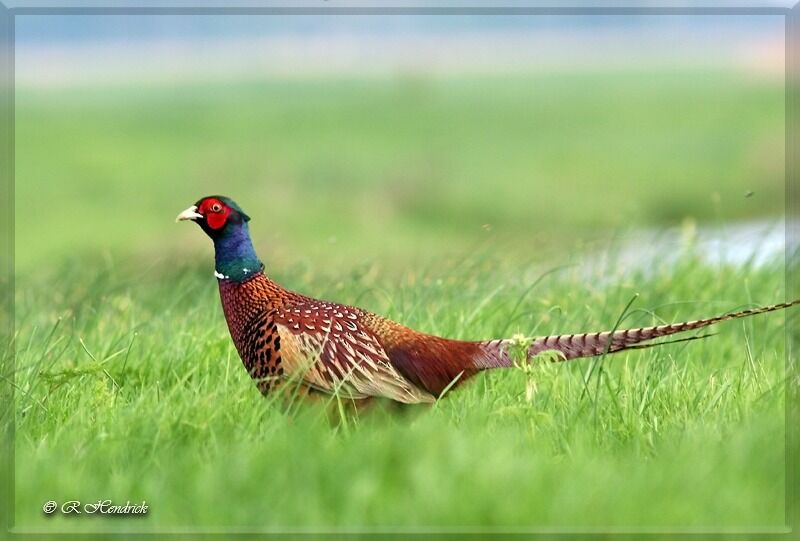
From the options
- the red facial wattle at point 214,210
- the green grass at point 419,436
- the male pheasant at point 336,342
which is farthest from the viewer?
the red facial wattle at point 214,210

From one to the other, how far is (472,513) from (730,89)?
24451 millimetres

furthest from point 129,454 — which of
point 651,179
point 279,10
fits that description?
point 651,179

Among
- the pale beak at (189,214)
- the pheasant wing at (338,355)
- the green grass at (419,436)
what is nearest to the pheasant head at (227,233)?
the pale beak at (189,214)

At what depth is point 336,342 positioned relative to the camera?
505cm

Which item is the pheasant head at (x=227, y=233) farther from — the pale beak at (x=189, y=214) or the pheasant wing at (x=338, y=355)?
the pheasant wing at (x=338, y=355)

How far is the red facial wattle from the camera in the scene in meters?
5.10

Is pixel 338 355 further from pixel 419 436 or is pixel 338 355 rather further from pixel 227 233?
pixel 419 436

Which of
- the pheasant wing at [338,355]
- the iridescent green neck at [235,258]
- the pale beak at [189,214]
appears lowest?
the pheasant wing at [338,355]

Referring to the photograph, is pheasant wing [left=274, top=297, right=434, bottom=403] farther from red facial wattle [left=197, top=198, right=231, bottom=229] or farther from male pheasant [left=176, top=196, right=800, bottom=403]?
red facial wattle [left=197, top=198, right=231, bottom=229]

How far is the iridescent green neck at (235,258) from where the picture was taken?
5.19 meters

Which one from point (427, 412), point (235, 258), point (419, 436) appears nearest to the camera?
point (419, 436)

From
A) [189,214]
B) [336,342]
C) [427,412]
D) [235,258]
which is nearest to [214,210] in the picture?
[189,214]

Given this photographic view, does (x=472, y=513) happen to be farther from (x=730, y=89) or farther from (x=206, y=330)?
(x=730, y=89)

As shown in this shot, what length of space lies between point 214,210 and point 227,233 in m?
0.13
